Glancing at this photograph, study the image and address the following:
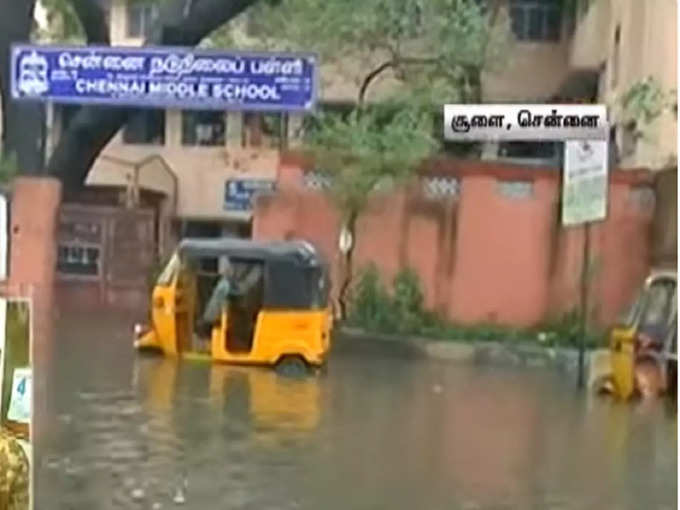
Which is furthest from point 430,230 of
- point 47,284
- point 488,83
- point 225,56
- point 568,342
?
point 488,83

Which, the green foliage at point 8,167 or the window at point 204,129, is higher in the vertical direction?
the window at point 204,129

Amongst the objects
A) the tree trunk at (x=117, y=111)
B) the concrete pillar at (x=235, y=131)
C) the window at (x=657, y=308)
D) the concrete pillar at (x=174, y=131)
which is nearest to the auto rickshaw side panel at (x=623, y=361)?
the window at (x=657, y=308)

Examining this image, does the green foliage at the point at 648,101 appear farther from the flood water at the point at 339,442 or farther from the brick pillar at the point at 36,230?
the brick pillar at the point at 36,230

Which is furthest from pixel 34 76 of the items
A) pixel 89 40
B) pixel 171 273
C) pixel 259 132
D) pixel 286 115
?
pixel 259 132

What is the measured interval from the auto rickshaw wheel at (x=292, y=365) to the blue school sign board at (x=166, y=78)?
8.87 feet

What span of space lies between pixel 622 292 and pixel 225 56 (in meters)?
8.20

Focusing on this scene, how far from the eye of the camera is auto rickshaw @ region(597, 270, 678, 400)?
61.4 ft

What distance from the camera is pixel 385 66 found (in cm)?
3231

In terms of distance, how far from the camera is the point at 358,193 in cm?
2548

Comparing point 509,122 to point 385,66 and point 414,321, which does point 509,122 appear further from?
point 385,66

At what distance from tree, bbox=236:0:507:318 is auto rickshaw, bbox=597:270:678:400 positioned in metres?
6.72

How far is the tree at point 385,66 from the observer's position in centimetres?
2562

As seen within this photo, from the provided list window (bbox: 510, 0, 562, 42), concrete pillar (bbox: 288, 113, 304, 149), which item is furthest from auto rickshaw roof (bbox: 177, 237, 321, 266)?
window (bbox: 510, 0, 562, 42)

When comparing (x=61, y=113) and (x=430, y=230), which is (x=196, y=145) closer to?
(x=61, y=113)
